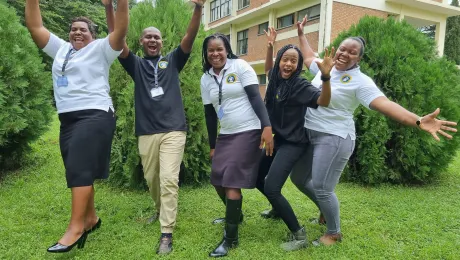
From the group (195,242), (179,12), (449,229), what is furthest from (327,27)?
(195,242)

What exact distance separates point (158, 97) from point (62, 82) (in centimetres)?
83

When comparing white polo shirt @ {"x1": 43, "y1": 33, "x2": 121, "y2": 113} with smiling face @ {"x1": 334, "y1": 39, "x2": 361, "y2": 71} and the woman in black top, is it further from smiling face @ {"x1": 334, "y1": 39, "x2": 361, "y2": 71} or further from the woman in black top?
smiling face @ {"x1": 334, "y1": 39, "x2": 361, "y2": 71}

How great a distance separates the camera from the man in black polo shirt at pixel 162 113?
10.8ft

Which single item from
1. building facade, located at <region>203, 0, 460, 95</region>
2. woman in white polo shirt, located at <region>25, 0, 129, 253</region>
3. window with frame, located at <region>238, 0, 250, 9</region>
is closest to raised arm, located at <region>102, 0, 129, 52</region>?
woman in white polo shirt, located at <region>25, 0, 129, 253</region>

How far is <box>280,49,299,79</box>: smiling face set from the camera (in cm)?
317

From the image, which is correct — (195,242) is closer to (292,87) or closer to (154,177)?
(154,177)

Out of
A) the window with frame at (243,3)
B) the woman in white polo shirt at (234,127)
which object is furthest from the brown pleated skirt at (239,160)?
the window with frame at (243,3)

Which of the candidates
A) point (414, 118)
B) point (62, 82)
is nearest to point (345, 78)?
point (414, 118)

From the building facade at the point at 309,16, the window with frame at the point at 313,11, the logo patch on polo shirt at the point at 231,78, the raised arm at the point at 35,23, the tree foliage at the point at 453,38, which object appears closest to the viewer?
the raised arm at the point at 35,23

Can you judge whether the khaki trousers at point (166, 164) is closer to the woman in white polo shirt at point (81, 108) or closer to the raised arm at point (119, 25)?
the woman in white polo shirt at point (81, 108)

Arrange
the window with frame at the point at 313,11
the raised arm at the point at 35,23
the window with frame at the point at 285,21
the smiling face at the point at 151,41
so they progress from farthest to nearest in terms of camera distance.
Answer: the window with frame at the point at 285,21
the window with frame at the point at 313,11
the smiling face at the point at 151,41
the raised arm at the point at 35,23

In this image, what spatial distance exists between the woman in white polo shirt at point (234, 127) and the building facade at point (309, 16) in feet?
40.4

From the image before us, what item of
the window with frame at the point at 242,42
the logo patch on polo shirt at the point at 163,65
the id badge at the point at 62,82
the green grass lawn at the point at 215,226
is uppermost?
the window with frame at the point at 242,42

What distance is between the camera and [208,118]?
355cm
